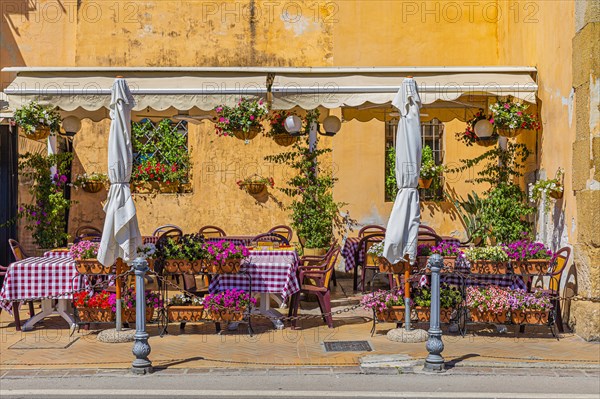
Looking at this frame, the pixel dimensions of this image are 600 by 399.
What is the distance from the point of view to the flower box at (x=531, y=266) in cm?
888

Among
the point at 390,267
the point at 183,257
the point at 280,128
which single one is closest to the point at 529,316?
the point at 390,267

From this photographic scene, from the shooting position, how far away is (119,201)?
8789mm

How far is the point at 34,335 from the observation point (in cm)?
927

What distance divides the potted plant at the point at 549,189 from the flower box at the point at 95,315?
553cm

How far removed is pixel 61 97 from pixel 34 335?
125 inches

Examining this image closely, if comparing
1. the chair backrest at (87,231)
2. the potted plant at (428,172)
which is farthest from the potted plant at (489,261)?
the chair backrest at (87,231)

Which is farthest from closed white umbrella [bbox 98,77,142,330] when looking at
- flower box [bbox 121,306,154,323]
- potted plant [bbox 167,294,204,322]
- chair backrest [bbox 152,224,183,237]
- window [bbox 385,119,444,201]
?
window [bbox 385,119,444,201]

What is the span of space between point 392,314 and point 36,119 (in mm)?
5393

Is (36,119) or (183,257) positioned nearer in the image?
(183,257)

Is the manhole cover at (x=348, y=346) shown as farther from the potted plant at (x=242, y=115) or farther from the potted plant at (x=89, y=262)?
the potted plant at (x=242, y=115)

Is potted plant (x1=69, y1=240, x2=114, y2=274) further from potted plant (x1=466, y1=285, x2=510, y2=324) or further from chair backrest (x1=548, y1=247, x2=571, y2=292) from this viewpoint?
chair backrest (x1=548, y1=247, x2=571, y2=292)

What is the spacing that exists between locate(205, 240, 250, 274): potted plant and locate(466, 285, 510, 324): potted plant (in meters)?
2.67

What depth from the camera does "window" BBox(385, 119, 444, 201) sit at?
14.7 metres

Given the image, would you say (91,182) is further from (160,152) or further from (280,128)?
(280,128)
